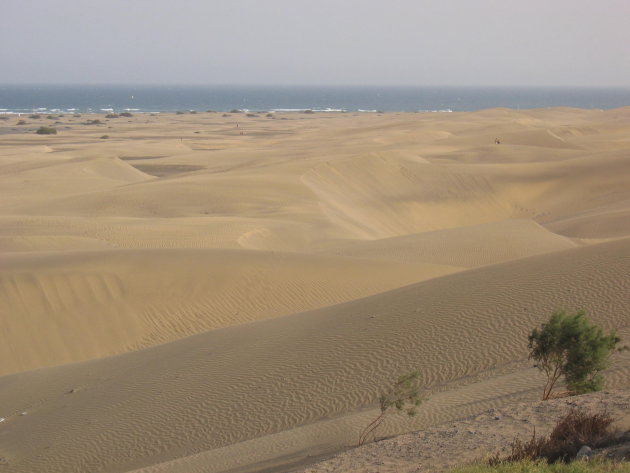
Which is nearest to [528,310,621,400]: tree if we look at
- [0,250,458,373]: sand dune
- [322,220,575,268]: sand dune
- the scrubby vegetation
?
the scrubby vegetation

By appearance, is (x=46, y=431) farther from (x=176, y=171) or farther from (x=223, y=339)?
(x=176, y=171)

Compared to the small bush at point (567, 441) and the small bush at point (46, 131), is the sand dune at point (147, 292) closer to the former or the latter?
the small bush at point (567, 441)

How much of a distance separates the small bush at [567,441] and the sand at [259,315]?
916mm

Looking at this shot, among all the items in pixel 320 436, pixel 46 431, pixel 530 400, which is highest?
pixel 530 400

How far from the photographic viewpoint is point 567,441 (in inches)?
235

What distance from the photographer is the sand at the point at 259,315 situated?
898 cm

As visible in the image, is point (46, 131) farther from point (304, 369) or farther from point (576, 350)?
point (576, 350)

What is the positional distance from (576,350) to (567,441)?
193 cm

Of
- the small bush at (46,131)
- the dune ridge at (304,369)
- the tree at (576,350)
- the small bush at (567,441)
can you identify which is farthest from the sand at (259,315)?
the small bush at (46,131)

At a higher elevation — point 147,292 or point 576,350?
point 576,350

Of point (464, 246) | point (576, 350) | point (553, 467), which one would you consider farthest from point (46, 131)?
point (553, 467)

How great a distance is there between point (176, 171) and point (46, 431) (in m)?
32.5

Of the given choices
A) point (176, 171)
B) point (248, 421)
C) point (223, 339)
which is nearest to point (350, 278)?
point (223, 339)

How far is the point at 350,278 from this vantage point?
16641 mm
